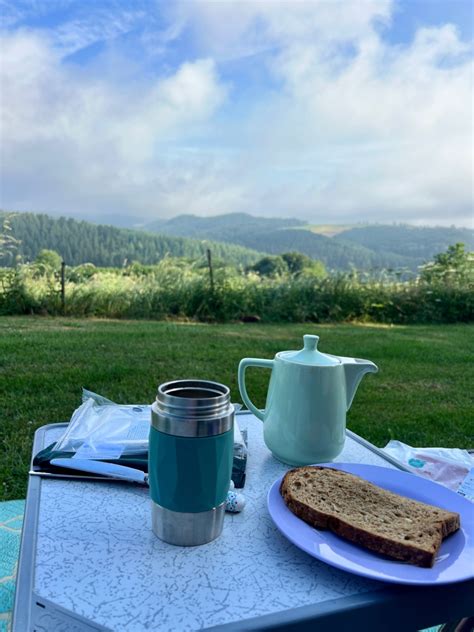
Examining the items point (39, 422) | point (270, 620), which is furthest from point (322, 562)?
point (39, 422)

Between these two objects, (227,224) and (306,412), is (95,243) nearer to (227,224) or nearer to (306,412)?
(306,412)

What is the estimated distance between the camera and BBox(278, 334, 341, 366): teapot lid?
74cm

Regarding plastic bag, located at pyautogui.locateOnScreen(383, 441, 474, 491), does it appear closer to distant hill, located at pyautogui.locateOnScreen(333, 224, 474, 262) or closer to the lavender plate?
the lavender plate

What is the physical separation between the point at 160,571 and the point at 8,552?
1.01 metres

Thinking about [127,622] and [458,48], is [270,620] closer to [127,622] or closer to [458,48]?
[127,622]

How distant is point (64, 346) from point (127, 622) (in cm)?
356

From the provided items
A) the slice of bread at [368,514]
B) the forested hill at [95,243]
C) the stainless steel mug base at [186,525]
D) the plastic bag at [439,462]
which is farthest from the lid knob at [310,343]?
the forested hill at [95,243]

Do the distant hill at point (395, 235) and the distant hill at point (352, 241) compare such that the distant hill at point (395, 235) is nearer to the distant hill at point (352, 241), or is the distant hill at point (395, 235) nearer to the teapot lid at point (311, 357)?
the distant hill at point (352, 241)

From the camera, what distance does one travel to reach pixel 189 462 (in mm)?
507

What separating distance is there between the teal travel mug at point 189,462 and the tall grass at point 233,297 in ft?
18.0

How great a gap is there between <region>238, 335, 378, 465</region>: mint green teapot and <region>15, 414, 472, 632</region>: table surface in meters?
0.15

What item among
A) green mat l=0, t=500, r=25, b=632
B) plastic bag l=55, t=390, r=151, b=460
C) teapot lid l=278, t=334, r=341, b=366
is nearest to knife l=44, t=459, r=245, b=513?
plastic bag l=55, t=390, r=151, b=460

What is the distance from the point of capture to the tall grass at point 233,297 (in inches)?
236

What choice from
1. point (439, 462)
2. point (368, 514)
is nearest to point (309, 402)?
point (368, 514)
